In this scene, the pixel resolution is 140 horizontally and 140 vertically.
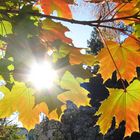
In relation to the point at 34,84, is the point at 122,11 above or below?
above

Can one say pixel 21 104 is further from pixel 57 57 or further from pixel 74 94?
pixel 57 57

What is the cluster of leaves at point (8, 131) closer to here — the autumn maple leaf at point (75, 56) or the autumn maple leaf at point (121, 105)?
the autumn maple leaf at point (121, 105)

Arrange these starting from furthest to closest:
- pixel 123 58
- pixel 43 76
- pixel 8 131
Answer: pixel 8 131, pixel 123 58, pixel 43 76

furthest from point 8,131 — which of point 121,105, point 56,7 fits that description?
point 56,7

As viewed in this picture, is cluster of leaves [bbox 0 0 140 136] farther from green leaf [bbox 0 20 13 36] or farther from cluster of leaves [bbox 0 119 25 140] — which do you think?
cluster of leaves [bbox 0 119 25 140]

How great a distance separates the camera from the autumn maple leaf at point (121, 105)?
2312 millimetres

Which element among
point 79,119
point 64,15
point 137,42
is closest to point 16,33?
point 64,15

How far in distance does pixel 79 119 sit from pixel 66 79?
1934 centimetres

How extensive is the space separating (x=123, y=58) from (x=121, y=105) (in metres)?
0.32

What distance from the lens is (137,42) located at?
7.09 feet

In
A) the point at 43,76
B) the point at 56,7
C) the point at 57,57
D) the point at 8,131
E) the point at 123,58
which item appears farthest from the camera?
the point at 8,131

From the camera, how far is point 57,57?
1.86 meters

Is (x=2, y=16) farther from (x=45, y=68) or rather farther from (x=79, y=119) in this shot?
(x=79, y=119)


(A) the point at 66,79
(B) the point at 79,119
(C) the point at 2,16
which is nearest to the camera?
(C) the point at 2,16
